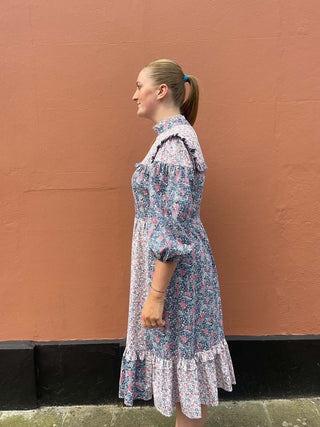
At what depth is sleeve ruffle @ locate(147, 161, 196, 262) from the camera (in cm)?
125

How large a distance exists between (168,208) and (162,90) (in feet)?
1.75

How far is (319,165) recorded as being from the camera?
1.99 m

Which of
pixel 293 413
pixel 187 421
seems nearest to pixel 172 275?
pixel 187 421

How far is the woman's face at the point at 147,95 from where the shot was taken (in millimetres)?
1438

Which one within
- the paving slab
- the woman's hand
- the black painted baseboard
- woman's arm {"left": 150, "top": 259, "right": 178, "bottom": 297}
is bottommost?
the paving slab

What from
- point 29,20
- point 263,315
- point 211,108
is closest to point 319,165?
point 211,108

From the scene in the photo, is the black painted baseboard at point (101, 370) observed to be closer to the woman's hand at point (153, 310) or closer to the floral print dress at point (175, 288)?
the floral print dress at point (175, 288)

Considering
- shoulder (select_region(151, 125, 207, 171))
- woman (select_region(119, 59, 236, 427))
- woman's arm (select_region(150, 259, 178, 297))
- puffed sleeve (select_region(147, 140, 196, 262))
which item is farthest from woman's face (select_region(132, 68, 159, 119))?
woman's arm (select_region(150, 259, 178, 297))

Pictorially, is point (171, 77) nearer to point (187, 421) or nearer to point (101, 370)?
point (187, 421)

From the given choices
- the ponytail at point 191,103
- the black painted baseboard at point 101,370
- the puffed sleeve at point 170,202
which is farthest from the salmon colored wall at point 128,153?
the puffed sleeve at point 170,202

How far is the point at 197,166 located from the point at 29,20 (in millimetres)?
1319

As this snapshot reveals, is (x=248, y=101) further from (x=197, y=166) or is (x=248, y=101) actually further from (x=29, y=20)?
(x=29, y=20)

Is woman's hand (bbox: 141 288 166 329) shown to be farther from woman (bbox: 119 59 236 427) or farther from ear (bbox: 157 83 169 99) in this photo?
ear (bbox: 157 83 169 99)

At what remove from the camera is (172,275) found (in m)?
1.39
